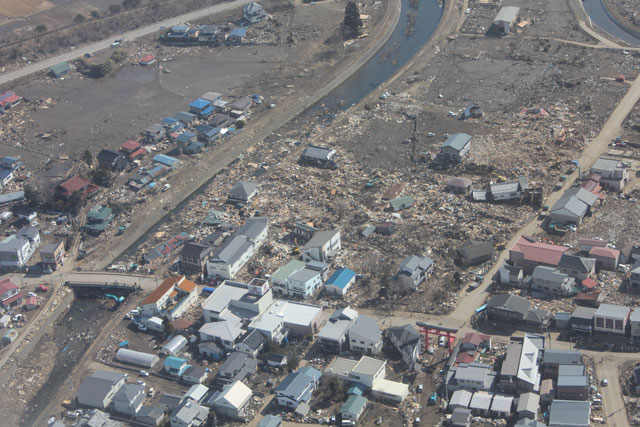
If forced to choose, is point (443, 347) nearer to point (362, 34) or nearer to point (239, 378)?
point (239, 378)

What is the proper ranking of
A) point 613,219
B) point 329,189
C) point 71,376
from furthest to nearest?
point 329,189
point 613,219
point 71,376

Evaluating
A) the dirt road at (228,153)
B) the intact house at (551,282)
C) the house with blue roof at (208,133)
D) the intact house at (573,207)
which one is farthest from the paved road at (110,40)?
the intact house at (551,282)

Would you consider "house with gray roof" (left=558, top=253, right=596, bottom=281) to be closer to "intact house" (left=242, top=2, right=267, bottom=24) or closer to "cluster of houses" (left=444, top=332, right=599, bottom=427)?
"cluster of houses" (left=444, top=332, right=599, bottom=427)

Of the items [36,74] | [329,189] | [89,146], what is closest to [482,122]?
[329,189]

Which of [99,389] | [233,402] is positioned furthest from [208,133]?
[233,402]

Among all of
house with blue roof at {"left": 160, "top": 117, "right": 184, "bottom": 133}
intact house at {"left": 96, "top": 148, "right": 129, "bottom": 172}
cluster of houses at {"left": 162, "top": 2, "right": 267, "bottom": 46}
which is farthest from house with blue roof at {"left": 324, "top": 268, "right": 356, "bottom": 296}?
cluster of houses at {"left": 162, "top": 2, "right": 267, "bottom": 46}

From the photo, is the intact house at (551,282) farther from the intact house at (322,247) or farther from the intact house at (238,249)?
the intact house at (238,249)
